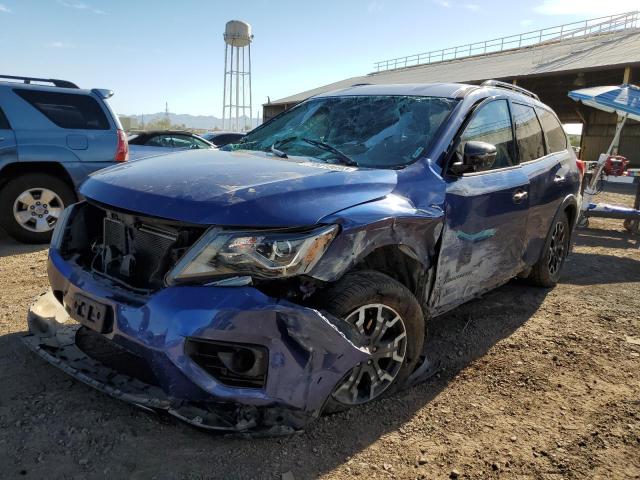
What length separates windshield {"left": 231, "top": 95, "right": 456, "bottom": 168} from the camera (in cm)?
312

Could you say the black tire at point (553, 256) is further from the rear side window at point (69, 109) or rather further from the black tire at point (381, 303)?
the rear side window at point (69, 109)

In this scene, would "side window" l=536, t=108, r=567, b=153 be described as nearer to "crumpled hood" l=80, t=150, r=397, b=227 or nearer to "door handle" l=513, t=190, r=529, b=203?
"door handle" l=513, t=190, r=529, b=203

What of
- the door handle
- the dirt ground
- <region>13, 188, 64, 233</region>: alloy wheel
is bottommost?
the dirt ground

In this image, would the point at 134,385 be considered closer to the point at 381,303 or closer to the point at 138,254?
the point at 138,254

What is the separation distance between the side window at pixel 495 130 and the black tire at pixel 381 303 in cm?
111

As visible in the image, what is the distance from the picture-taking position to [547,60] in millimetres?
25766

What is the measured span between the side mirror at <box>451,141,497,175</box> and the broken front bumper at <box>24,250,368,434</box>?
1.33 m

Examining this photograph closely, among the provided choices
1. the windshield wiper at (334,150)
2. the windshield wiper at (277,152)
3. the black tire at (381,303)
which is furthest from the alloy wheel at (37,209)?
the black tire at (381,303)

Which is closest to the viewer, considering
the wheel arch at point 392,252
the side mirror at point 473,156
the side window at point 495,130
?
the wheel arch at point 392,252

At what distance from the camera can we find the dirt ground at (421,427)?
2281mm

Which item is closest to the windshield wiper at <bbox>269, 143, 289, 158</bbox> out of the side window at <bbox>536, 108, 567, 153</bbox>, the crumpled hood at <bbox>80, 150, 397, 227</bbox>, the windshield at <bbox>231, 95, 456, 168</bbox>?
the windshield at <bbox>231, 95, 456, 168</bbox>

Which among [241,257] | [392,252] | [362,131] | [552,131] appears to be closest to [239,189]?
[241,257]

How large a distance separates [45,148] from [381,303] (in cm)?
530

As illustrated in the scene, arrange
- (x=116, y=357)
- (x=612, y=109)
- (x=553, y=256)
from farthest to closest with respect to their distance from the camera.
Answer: (x=612, y=109), (x=553, y=256), (x=116, y=357)
